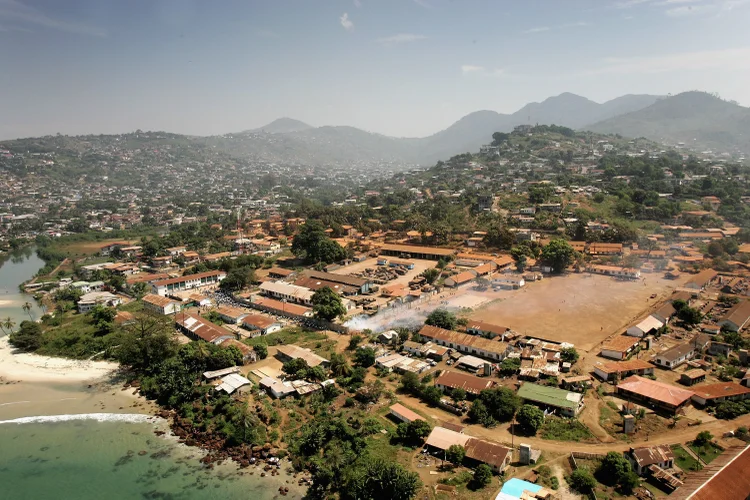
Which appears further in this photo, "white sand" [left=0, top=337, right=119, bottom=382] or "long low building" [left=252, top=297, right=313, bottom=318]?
"long low building" [left=252, top=297, right=313, bottom=318]

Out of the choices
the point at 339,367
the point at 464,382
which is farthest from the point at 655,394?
the point at 339,367

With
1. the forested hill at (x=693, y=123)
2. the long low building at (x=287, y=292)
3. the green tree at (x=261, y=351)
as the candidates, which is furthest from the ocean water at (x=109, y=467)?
the forested hill at (x=693, y=123)

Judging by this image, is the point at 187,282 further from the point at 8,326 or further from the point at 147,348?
the point at 147,348

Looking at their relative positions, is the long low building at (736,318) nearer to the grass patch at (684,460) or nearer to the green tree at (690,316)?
the green tree at (690,316)

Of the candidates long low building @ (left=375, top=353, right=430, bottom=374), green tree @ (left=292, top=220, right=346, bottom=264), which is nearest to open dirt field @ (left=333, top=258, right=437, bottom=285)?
green tree @ (left=292, top=220, right=346, bottom=264)

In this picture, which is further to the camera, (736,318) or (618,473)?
(736,318)

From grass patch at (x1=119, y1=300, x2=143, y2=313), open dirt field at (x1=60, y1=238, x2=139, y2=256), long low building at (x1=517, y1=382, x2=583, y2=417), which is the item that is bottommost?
long low building at (x1=517, y1=382, x2=583, y2=417)

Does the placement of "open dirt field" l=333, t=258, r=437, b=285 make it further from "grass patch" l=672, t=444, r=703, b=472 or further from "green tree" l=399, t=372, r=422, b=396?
"grass patch" l=672, t=444, r=703, b=472
